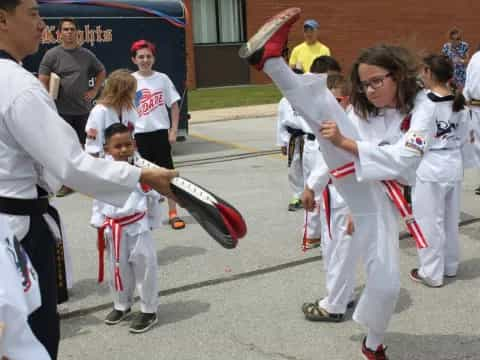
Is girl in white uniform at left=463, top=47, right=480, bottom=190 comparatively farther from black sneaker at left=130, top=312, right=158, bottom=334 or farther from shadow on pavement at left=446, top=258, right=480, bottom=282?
black sneaker at left=130, top=312, right=158, bottom=334

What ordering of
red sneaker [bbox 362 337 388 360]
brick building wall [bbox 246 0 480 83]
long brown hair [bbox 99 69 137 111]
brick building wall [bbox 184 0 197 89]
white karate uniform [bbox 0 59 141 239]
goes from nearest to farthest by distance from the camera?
white karate uniform [bbox 0 59 141 239]
red sneaker [bbox 362 337 388 360]
long brown hair [bbox 99 69 137 111]
brick building wall [bbox 184 0 197 89]
brick building wall [bbox 246 0 480 83]

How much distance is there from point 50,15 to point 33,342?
28.3ft

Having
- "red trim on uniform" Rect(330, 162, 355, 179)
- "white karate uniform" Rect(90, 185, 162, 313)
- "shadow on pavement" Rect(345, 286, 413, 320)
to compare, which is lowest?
"shadow on pavement" Rect(345, 286, 413, 320)

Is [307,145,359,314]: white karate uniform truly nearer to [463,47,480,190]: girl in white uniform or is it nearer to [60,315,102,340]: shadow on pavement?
[60,315,102,340]: shadow on pavement

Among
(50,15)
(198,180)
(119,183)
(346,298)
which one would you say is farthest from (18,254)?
(50,15)

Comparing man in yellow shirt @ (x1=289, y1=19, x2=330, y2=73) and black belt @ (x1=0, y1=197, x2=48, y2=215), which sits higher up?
black belt @ (x1=0, y1=197, x2=48, y2=215)

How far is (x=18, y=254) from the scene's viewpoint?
2043 mm

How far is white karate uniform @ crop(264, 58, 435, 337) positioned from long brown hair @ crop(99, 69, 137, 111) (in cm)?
250

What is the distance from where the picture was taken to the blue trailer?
982 centimetres

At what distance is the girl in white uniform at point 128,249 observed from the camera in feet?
14.3

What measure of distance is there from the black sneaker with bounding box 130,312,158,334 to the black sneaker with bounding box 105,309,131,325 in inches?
5.6

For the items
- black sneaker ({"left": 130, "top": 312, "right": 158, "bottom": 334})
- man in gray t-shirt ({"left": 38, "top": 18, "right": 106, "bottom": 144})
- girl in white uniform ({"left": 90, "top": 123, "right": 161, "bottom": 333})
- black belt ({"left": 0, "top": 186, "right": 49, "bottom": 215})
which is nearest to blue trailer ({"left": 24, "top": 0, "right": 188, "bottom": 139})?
man in gray t-shirt ({"left": 38, "top": 18, "right": 106, "bottom": 144})

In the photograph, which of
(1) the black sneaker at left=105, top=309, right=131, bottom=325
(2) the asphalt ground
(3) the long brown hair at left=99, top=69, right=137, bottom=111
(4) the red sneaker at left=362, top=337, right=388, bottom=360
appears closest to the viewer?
(4) the red sneaker at left=362, top=337, right=388, bottom=360

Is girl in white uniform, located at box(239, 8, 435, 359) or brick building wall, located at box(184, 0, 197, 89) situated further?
brick building wall, located at box(184, 0, 197, 89)
